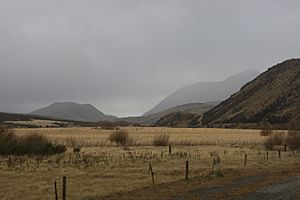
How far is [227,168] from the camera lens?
34750mm

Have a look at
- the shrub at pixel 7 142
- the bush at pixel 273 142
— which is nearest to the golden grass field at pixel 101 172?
the shrub at pixel 7 142

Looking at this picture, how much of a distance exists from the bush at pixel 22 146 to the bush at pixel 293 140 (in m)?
28.6

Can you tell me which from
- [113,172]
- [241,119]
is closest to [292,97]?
[241,119]

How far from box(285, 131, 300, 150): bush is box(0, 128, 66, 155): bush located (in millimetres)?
28623

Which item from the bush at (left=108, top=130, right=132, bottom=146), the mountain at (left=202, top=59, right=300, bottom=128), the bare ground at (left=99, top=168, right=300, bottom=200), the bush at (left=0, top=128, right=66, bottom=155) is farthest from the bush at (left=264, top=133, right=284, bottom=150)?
the mountain at (left=202, top=59, right=300, bottom=128)

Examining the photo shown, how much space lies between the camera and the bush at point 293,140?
59.9 m

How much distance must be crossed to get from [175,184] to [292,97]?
15594cm

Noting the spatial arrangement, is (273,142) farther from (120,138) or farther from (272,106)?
(272,106)

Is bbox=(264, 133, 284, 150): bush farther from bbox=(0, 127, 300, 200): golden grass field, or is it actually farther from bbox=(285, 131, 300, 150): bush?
bbox=(0, 127, 300, 200): golden grass field

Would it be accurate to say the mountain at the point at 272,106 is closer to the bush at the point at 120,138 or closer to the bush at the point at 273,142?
the bush at the point at 273,142

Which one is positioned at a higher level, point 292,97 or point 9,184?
point 292,97

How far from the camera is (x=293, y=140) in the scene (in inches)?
2410

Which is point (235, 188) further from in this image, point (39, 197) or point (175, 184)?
point (39, 197)

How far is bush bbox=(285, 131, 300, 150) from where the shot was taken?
5994cm
